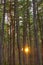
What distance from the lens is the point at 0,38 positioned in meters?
6.69

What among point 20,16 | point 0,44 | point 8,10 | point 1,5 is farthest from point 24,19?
point 0,44

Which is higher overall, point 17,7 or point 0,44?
point 17,7

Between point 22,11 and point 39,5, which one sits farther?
point 22,11

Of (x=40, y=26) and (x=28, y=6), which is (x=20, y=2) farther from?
(x=40, y=26)

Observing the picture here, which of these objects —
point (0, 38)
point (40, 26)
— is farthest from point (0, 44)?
point (40, 26)

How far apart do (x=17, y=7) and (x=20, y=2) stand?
0.21m

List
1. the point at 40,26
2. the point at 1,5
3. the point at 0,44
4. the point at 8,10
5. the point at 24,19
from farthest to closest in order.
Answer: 1. the point at 40,26
2. the point at 24,19
3. the point at 8,10
4. the point at 1,5
5. the point at 0,44

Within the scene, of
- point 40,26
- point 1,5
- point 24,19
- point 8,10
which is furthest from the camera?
point 40,26

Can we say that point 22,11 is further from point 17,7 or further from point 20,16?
point 17,7

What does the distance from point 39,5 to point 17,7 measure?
2.59 feet

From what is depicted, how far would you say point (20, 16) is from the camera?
7984mm

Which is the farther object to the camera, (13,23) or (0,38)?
(13,23)

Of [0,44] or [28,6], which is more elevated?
[28,6]

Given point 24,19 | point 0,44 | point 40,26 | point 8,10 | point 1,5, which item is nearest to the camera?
point 0,44
